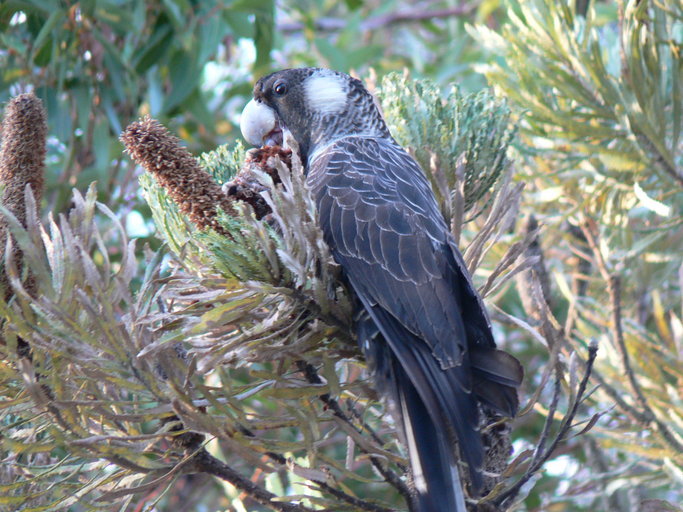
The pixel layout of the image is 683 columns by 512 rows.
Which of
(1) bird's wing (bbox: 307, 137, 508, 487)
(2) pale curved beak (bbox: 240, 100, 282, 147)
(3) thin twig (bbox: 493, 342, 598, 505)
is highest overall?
(2) pale curved beak (bbox: 240, 100, 282, 147)

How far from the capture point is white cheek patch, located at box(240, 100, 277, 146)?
138 cm

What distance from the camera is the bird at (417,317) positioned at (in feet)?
2.99

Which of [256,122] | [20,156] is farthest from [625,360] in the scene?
[20,156]

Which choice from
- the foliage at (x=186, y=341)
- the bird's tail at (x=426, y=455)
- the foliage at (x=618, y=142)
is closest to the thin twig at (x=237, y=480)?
the foliage at (x=186, y=341)

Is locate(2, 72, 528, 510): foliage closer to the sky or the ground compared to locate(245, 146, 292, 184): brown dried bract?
closer to the ground

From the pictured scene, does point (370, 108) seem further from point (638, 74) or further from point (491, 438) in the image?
point (491, 438)

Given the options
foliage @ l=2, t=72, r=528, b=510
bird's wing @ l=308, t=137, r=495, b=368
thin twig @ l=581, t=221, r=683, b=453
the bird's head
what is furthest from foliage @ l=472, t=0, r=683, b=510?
foliage @ l=2, t=72, r=528, b=510

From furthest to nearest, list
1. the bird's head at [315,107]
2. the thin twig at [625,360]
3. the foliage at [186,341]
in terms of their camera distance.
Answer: the bird's head at [315,107] → the thin twig at [625,360] → the foliage at [186,341]

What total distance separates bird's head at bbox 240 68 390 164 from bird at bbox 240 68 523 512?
0.23 metres

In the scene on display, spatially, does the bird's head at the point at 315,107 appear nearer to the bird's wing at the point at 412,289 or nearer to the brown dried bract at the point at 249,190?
the bird's wing at the point at 412,289

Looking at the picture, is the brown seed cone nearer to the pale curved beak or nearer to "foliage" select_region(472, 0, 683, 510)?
the pale curved beak

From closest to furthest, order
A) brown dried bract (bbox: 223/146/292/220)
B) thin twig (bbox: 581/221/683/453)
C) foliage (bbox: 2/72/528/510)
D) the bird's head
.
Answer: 1. foliage (bbox: 2/72/528/510)
2. brown dried bract (bbox: 223/146/292/220)
3. thin twig (bbox: 581/221/683/453)
4. the bird's head

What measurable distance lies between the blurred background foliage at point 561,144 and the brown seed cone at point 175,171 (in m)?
0.09

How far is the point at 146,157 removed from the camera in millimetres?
896
